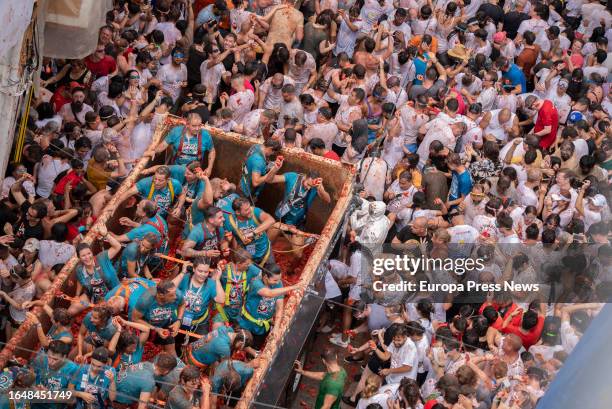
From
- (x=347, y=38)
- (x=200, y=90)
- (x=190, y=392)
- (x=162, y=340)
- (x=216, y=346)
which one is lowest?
(x=162, y=340)

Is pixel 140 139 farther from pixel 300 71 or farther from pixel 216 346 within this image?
pixel 216 346

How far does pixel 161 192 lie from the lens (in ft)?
45.6

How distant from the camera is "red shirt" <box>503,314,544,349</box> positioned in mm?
12898

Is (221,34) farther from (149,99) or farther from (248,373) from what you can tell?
(248,373)

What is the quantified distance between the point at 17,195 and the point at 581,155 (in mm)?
7559

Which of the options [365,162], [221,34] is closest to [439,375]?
[365,162]

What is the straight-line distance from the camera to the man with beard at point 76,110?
590 inches

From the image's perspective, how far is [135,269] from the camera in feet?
42.7

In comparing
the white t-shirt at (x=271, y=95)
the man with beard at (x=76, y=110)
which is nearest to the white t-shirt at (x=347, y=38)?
the white t-shirt at (x=271, y=95)

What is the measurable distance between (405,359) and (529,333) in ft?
4.92

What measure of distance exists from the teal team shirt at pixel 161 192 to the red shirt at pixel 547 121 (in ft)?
18.2

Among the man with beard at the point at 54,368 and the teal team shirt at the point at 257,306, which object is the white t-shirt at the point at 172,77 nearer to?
the teal team shirt at the point at 257,306

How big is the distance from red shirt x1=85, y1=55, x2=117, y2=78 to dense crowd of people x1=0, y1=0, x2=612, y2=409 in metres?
0.04

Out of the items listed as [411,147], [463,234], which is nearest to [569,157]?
[411,147]
